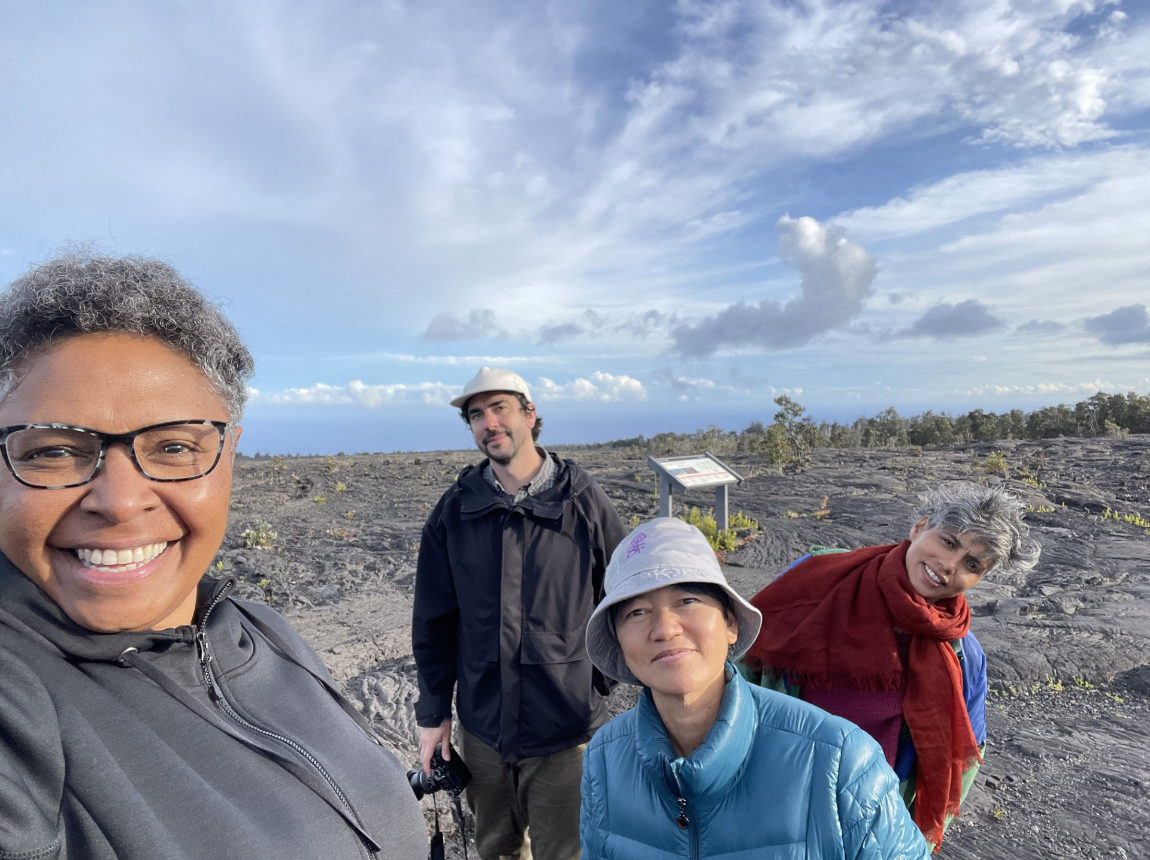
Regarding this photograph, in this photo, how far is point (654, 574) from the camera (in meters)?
1.93

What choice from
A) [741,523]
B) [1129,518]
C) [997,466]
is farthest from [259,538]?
[997,466]

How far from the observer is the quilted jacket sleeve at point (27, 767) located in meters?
0.91

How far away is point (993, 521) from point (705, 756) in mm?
1926

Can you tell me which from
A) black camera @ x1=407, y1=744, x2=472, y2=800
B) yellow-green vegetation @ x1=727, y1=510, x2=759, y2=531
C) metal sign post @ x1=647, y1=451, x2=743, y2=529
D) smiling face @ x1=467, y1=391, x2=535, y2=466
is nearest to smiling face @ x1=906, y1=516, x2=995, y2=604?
smiling face @ x1=467, y1=391, x2=535, y2=466

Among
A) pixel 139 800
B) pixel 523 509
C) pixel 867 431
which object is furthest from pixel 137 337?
pixel 867 431

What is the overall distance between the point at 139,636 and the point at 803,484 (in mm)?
14929

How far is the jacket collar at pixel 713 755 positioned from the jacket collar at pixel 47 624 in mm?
1321

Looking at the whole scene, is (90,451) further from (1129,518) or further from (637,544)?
(1129,518)

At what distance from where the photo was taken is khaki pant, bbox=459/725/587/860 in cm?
310

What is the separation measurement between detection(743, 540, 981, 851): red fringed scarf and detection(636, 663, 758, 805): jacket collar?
1335 mm

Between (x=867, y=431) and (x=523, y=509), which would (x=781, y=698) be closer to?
(x=523, y=509)

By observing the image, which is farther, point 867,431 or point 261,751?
point 867,431

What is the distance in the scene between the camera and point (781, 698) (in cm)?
192

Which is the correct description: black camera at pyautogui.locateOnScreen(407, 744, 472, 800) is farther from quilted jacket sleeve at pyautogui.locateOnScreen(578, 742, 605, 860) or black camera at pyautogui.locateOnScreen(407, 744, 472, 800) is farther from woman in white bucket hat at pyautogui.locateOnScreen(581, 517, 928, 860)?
woman in white bucket hat at pyautogui.locateOnScreen(581, 517, 928, 860)
